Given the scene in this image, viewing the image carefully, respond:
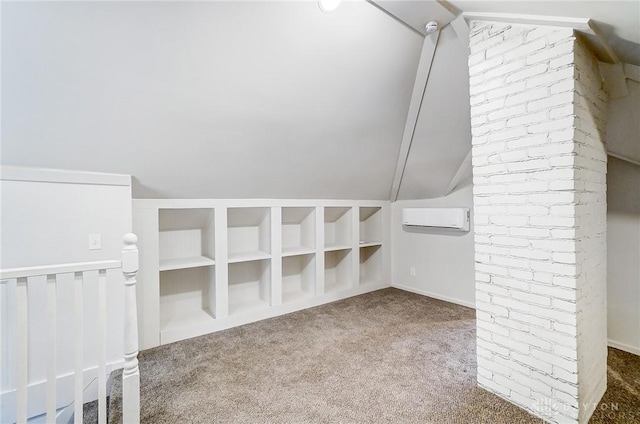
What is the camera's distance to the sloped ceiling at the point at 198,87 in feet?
5.07

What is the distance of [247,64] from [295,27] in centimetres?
39

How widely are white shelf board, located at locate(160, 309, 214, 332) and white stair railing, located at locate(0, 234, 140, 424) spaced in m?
1.30

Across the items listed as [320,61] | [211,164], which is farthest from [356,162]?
[211,164]

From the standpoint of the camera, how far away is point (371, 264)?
4.32m

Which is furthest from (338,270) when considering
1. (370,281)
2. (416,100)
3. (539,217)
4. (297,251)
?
(539,217)

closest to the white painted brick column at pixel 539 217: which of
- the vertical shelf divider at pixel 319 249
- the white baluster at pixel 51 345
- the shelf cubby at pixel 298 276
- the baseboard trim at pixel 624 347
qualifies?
the baseboard trim at pixel 624 347

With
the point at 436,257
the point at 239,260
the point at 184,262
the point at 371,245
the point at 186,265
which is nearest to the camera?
the point at 186,265

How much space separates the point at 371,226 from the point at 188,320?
2.67m

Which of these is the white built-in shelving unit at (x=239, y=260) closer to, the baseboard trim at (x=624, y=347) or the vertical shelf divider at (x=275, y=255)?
the vertical shelf divider at (x=275, y=255)

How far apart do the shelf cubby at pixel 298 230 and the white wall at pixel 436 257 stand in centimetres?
136

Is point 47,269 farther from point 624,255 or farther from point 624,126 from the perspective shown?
point 624,255

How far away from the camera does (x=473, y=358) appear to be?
2225mm

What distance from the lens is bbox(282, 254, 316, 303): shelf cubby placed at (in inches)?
140

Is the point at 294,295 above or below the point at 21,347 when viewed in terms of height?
below
